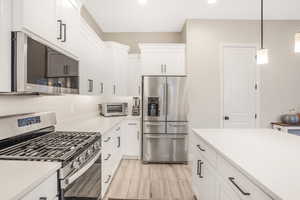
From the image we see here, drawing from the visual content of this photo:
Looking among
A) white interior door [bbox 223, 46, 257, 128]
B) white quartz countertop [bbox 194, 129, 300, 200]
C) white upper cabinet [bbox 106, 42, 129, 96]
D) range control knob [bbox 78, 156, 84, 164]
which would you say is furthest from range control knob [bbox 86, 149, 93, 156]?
white interior door [bbox 223, 46, 257, 128]

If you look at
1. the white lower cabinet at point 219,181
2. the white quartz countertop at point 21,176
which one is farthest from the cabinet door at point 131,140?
the white quartz countertop at point 21,176

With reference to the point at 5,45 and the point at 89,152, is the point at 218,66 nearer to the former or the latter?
the point at 89,152

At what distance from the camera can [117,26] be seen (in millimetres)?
4301

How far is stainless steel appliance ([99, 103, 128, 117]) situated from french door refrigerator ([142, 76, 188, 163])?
63 centimetres

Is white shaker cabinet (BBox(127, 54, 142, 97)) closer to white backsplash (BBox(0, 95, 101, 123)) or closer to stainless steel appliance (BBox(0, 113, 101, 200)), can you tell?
white backsplash (BBox(0, 95, 101, 123))

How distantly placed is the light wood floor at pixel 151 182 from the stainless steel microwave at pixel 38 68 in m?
1.58

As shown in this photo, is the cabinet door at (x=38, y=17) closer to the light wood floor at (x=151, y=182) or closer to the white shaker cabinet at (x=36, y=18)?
the white shaker cabinet at (x=36, y=18)

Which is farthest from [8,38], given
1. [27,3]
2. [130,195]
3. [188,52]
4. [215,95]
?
[215,95]

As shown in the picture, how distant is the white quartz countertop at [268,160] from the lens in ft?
3.00

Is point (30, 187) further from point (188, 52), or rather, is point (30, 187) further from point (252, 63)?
point (252, 63)

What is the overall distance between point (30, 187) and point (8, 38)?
90 centimetres

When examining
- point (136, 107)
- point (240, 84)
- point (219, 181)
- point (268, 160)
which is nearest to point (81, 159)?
point (219, 181)

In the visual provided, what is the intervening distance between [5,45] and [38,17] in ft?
1.25

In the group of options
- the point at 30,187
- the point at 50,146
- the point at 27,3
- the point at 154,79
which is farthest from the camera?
the point at 154,79
